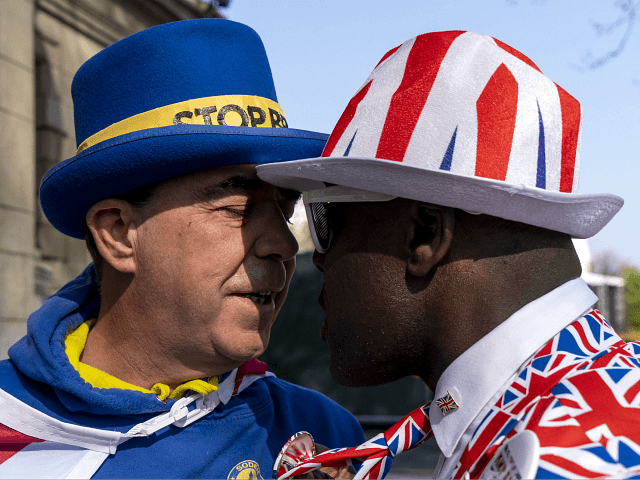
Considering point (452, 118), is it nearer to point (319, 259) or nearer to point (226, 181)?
point (319, 259)

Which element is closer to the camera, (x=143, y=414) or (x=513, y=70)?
(x=513, y=70)

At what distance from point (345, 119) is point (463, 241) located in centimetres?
52

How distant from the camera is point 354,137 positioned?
1.79m

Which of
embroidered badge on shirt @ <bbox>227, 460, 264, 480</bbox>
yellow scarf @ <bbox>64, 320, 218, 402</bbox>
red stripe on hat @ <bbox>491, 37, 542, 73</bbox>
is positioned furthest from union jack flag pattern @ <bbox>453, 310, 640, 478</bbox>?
yellow scarf @ <bbox>64, 320, 218, 402</bbox>

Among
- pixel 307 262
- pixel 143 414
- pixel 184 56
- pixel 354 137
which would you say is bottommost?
pixel 307 262

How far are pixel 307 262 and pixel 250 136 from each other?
3763mm

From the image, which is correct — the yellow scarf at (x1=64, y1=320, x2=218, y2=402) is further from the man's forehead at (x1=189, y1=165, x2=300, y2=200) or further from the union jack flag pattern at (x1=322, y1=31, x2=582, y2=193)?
the union jack flag pattern at (x1=322, y1=31, x2=582, y2=193)

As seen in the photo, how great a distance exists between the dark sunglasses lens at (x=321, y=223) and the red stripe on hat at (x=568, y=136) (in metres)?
0.77

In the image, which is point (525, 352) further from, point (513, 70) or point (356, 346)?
point (513, 70)

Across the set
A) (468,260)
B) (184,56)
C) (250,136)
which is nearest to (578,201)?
(468,260)

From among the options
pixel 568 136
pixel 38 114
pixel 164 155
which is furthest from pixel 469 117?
Answer: pixel 38 114

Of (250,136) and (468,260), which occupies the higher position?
(250,136)

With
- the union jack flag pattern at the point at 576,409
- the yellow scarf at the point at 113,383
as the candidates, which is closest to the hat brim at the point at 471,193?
the union jack flag pattern at the point at 576,409

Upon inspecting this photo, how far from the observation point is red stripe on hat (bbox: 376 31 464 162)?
Answer: 5.64 ft
